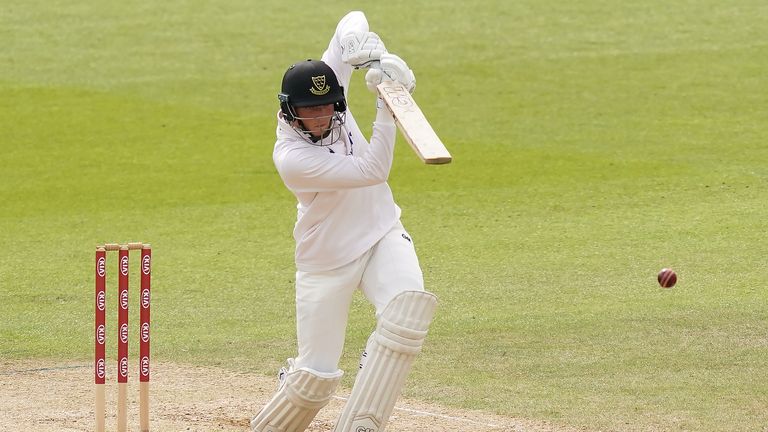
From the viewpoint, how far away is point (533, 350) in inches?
317

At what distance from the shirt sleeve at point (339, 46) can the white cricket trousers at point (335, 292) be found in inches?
29.0

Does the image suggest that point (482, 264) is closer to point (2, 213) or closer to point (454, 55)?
point (2, 213)

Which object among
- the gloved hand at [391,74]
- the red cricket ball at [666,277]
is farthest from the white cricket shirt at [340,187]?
the red cricket ball at [666,277]

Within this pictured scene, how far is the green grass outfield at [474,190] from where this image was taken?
26.2 feet

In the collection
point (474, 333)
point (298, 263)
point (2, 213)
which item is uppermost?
point (298, 263)

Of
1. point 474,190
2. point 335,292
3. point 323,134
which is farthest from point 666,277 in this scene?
point 474,190

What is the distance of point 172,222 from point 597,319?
4577 mm

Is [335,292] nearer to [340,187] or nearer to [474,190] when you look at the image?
[340,187]

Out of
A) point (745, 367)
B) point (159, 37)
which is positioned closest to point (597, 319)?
point (745, 367)

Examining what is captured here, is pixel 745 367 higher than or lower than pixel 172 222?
higher

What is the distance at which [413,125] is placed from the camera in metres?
5.51

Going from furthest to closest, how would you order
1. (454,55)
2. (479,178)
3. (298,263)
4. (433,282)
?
(454,55) → (479,178) → (433,282) → (298,263)

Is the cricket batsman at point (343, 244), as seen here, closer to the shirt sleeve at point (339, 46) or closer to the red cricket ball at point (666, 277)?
the shirt sleeve at point (339, 46)

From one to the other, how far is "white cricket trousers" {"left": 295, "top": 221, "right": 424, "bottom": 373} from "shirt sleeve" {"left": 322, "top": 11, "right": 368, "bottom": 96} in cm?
74
